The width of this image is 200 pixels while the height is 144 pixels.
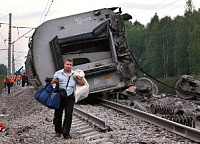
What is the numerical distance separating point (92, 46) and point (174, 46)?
43.5 metres

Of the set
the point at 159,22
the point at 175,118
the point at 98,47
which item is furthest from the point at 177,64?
the point at 175,118

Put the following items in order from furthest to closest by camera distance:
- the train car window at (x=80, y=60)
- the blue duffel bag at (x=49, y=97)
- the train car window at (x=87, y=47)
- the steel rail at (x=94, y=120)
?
1. the train car window at (x=80, y=60)
2. the train car window at (x=87, y=47)
3. the steel rail at (x=94, y=120)
4. the blue duffel bag at (x=49, y=97)

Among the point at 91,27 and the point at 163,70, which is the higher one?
the point at 91,27

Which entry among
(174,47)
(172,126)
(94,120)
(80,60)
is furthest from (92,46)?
(174,47)

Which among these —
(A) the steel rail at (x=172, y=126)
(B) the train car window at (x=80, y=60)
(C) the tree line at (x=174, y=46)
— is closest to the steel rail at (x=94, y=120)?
(A) the steel rail at (x=172, y=126)

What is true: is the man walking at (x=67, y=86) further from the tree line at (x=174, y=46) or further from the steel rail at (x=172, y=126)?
the tree line at (x=174, y=46)

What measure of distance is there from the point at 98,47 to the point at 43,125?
18.0ft

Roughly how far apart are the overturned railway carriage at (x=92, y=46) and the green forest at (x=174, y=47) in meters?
32.5

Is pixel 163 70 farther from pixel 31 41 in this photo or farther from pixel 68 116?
pixel 68 116

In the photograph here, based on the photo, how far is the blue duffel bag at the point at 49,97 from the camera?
577 centimetres

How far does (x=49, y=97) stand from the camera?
584cm

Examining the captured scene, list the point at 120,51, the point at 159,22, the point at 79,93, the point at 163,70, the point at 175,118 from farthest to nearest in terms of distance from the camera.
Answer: the point at 159,22 < the point at 163,70 < the point at 120,51 < the point at 175,118 < the point at 79,93

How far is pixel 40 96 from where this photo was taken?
19.4 ft

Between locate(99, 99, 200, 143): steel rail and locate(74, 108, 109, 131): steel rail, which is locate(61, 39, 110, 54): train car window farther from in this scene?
locate(99, 99, 200, 143): steel rail
